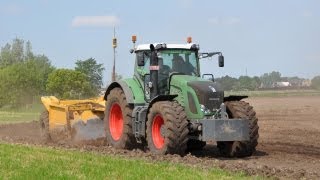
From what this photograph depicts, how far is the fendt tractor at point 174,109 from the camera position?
12312mm

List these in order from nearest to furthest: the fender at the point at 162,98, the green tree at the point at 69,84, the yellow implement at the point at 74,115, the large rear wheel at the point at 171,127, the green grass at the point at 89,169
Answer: the green grass at the point at 89,169
the large rear wheel at the point at 171,127
the fender at the point at 162,98
the yellow implement at the point at 74,115
the green tree at the point at 69,84

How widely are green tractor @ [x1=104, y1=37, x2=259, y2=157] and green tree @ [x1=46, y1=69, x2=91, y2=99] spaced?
35.0 m

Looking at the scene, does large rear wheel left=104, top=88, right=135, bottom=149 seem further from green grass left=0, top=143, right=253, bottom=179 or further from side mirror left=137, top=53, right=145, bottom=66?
green grass left=0, top=143, right=253, bottom=179

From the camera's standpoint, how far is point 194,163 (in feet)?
36.3

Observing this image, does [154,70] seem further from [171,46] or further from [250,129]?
[250,129]

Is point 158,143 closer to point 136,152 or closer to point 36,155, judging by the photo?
point 136,152

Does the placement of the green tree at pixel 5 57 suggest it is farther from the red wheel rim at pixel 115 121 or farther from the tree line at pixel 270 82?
the red wheel rim at pixel 115 121

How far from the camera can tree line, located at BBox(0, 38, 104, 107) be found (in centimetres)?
5034

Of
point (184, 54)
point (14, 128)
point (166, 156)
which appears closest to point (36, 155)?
point (166, 156)

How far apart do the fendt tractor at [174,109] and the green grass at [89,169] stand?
199 cm

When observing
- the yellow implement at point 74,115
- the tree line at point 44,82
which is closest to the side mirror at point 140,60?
the yellow implement at point 74,115

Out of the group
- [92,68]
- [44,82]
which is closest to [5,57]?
[92,68]

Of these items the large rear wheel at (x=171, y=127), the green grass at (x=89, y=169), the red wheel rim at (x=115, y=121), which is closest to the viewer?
the green grass at (x=89, y=169)

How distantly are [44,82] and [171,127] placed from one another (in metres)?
48.7
